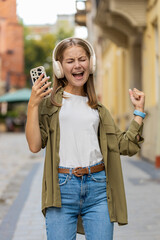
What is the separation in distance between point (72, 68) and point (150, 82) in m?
10.7

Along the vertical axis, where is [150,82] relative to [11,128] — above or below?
above

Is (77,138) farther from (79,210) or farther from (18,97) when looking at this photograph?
(18,97)

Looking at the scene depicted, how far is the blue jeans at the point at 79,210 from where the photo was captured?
2698 mm

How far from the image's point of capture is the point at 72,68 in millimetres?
2848

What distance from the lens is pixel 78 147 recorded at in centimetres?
277

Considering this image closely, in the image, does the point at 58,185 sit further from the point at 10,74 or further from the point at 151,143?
the point at 10,74

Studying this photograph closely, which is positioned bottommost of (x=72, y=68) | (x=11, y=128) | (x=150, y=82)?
(x=11, y=128)

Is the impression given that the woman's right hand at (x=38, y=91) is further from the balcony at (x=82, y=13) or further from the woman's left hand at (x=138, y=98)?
the balcony at (x=82, y=13)

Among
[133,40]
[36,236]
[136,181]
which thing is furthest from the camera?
[133,40]

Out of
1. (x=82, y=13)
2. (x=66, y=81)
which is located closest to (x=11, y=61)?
(x=82, y=13)

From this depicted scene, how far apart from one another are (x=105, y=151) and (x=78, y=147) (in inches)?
6.8

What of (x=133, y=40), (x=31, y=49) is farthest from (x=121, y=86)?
(x=31, y=49)

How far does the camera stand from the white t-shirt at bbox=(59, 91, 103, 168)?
9.04 ft

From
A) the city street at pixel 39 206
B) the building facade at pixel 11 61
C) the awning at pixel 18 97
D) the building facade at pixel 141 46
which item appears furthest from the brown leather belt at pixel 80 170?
the building facade at pixel 11 61
